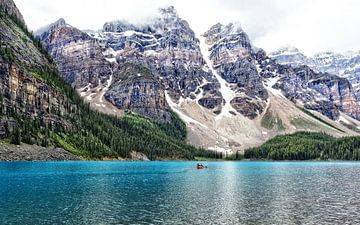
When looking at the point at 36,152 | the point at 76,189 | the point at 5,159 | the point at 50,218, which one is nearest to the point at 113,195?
the point at 76,189

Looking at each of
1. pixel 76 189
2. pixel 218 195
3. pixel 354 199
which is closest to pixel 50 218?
pixel 76 189

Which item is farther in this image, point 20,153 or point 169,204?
point 20,153

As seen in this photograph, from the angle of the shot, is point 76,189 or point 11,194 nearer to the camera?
point 11,194

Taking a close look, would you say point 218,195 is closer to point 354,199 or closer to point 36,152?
point 354,199

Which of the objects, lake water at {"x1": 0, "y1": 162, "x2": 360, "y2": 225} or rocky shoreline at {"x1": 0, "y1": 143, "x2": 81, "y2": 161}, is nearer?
lake water at {"x1": 0, "y1": 162, "x2": 360, "y2": 225}

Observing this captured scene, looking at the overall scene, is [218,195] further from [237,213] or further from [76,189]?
[76,189]

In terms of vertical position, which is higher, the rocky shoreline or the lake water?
the rocky shoreline

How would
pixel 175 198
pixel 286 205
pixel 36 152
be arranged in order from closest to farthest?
pixel 286 205 < pixel 175 198 < pixel 36 152

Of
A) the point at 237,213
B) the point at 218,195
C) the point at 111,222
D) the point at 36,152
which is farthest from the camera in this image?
the point at 36,152

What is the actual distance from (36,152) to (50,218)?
145 meters

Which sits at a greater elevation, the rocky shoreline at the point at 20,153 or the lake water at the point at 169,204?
the rocky shoreline at the point at 20,153

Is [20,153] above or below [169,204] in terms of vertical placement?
above

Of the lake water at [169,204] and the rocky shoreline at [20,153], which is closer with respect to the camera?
the lake water at [169,204]

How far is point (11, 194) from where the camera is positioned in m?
79.6
